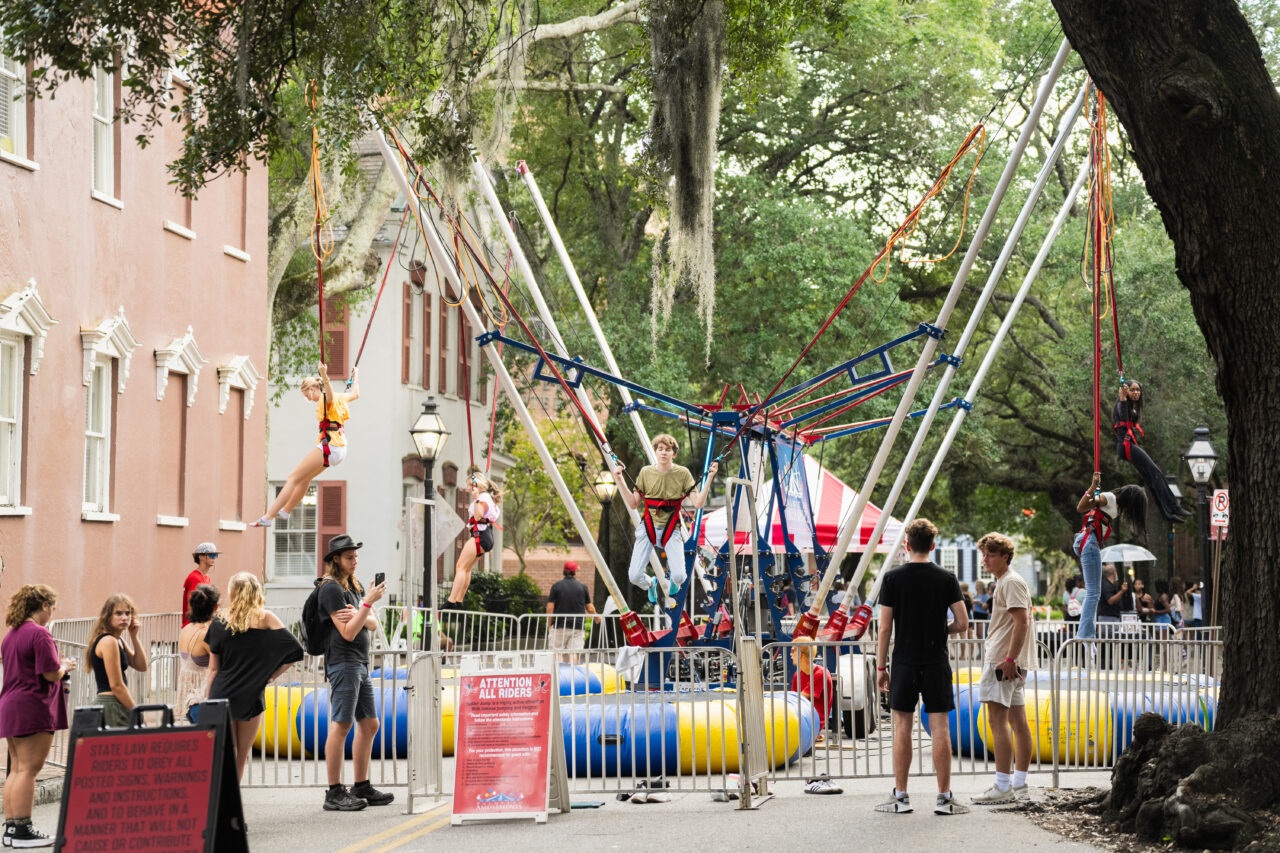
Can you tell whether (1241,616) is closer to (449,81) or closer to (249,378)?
(449,81)

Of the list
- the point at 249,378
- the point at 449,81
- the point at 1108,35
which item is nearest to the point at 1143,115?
the point at 1108,35

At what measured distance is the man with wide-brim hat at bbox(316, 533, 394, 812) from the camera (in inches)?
412

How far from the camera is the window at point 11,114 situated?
16031 mm

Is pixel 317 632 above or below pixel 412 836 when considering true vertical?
above

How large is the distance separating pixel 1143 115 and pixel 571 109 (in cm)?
2409

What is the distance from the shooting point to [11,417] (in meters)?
16.1

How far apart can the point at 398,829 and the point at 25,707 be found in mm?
2424

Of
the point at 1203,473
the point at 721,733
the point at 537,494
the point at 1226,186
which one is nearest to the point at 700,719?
the point at 721,733

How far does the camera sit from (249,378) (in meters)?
22.2

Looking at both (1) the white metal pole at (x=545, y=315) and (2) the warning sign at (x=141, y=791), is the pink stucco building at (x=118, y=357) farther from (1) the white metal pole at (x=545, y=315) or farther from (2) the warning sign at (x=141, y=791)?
(2) the warning sign at (x=141, y=791)

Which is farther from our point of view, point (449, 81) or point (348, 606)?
point (449, 81)

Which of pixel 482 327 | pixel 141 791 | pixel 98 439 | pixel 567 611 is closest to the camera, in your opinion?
pixel 141 791

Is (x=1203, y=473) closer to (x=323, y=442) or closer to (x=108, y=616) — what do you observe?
(x=323, y=442)

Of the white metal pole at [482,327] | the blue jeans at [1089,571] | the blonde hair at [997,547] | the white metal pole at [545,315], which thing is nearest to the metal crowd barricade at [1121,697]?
the blue jeans at [1089,571]
